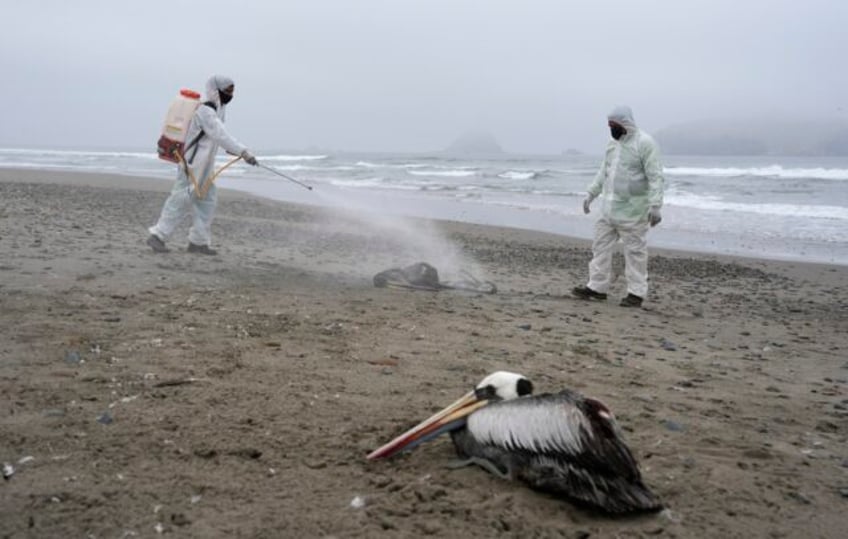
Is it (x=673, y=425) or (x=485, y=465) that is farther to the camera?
(x=673, y=425)

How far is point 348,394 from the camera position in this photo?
4879mm

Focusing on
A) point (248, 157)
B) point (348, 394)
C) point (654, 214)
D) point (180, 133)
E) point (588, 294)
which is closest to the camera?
point (348, 394)

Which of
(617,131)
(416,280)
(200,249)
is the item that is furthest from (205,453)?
(200,249)

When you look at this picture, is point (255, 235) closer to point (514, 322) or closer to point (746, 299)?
point (514, 322)

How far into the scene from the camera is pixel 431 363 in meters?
5.76

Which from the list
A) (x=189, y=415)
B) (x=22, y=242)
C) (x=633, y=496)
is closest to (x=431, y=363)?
(x=189, y=415)

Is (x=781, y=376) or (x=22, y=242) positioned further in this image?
(x=22, y=242)

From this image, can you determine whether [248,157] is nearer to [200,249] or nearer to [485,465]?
[200,249]

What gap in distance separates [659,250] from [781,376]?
31.3 ft

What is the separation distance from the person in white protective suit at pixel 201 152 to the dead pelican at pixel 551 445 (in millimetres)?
6906

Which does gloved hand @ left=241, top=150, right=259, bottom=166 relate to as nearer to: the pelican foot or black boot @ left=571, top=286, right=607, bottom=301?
black boot @ left=571, top=286, right=607, bottom=301

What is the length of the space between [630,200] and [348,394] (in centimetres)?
555

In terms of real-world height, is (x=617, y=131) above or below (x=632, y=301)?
above

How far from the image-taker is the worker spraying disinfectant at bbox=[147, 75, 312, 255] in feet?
32.1
